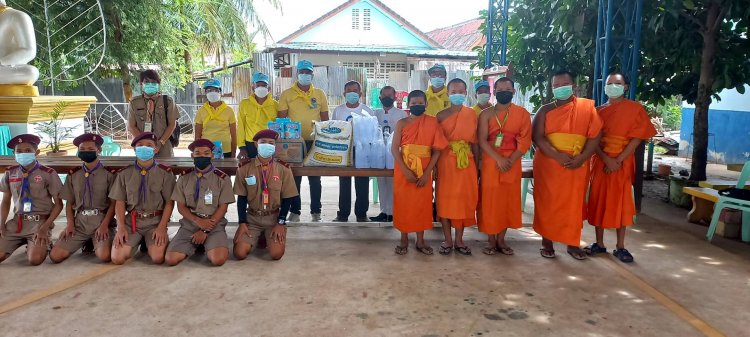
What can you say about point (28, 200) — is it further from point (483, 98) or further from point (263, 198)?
point (483, 98)

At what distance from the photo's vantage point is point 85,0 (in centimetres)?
1050

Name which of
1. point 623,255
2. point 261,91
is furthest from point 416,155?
point 623,255

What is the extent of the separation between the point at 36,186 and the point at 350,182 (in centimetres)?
284

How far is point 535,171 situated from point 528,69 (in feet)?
16.7

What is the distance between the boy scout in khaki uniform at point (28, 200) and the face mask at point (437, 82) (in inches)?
134

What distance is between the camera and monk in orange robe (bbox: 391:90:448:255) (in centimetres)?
430

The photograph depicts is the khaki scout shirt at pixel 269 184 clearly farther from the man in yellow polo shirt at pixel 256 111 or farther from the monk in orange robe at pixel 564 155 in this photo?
the monk in orange robe at pixel 564 155

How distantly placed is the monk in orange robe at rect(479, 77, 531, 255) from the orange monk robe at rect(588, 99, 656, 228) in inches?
27.3

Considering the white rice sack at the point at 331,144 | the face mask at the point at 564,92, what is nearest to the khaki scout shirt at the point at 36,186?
the white rice sack at the point at 331,144

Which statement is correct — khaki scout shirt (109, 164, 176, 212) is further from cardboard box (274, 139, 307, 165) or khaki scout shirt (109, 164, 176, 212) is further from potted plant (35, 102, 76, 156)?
potted plant (35, 102, 76, 156)

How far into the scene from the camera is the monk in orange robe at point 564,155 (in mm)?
4160

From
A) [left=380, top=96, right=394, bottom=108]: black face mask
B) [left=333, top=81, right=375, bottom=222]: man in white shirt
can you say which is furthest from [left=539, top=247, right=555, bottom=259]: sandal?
[left=380, top=96, right=394, bottom=108]: black face mask

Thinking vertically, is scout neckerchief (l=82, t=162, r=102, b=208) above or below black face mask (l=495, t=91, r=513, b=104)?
below

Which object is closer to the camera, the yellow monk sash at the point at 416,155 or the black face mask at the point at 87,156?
the black face mask at the point at 87,156
